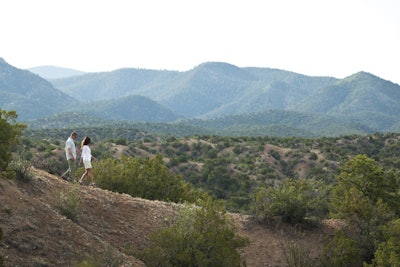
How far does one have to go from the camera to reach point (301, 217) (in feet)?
51.5

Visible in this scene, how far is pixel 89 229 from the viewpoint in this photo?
10.6 meters

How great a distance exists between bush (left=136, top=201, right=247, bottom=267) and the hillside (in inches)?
21.6

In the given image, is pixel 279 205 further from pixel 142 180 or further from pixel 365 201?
pixel 142 180

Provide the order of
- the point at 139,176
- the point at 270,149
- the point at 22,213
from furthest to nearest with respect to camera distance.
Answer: the point at 270,149 → the point at 139,176 → the point at 22,213

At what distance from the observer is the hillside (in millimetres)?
8500

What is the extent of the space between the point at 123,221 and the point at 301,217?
6634 millimetres

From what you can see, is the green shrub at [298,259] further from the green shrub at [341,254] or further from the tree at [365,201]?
the tree at [365,201]

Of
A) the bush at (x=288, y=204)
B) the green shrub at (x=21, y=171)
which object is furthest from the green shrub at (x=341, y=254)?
the green shrub at (x=21, y=171)

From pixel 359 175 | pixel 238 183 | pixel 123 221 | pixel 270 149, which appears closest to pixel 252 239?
pixel 123 221

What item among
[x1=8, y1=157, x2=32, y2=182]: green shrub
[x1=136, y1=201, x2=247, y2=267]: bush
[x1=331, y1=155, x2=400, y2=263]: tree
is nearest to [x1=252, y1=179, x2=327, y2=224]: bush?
[x1=331, y1=155, x2=400, y2=263]: tree

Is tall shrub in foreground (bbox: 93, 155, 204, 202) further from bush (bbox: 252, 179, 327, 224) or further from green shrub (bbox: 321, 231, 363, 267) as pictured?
green shrub (bbox: 321, 231, 363, 267)

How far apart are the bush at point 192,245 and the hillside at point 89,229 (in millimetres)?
548

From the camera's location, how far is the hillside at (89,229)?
27.9 ft

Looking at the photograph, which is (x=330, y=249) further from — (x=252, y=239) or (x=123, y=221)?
(x=123, y=221)
